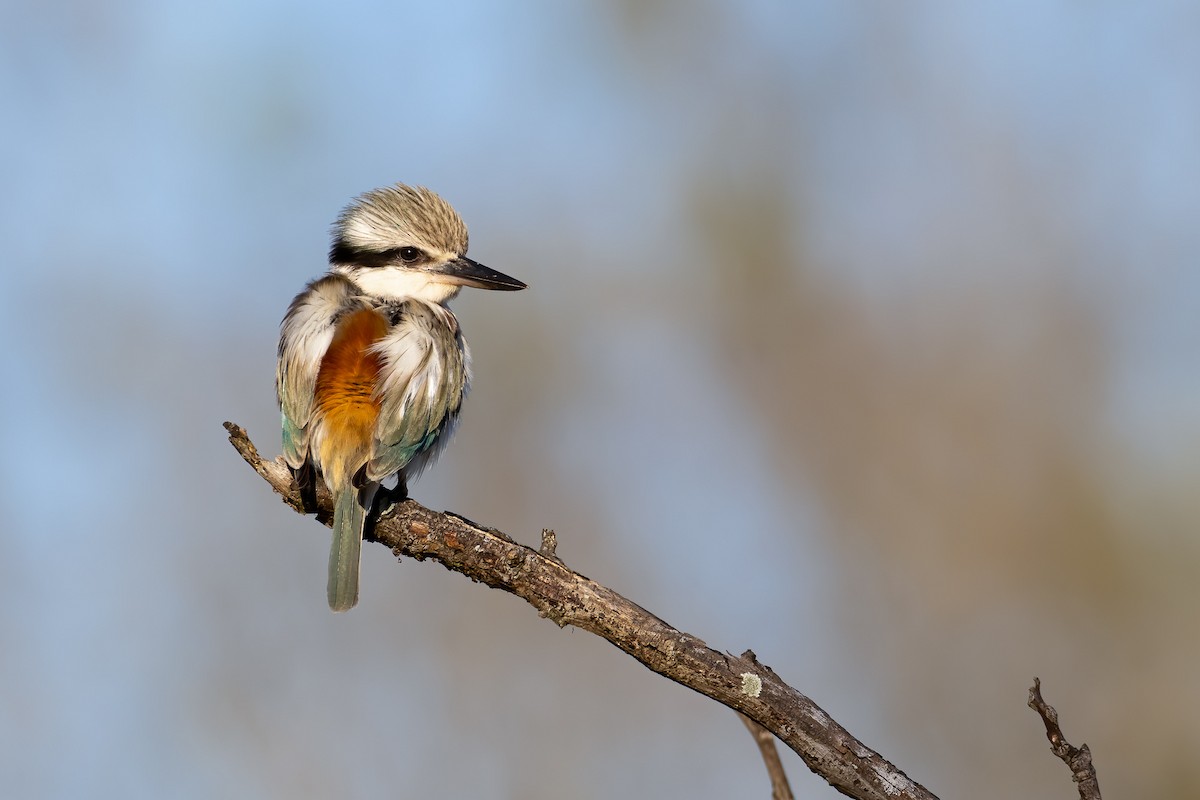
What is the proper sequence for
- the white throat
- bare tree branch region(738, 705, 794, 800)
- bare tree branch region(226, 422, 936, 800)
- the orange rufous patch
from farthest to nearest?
1. the white throat
2. the orange rufous patch
3. bare tree branch region(226, 422, 936, 800)
4. bare tree branch region(738, 705, 794, 800)

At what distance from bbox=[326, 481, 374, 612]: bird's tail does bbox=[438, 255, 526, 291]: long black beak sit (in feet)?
4.41

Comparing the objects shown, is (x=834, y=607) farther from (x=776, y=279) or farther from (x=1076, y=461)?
(x=776, y=279)

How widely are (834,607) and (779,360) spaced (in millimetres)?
1380

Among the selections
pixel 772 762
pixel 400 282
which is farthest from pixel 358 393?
pixel 772 762

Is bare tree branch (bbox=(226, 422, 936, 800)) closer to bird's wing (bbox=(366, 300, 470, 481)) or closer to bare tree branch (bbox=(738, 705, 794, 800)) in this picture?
bare tree branch (bbox=(738, 705, 794, 800))

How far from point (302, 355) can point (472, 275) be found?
3.49 ft

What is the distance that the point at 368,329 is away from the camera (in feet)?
12.7

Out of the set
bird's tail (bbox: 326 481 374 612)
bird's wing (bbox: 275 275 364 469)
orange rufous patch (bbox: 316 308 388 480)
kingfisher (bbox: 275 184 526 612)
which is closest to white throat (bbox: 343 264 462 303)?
kingfisher (bbox: 275 184 526 612)

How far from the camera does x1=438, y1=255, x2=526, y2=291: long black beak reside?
15.5 ft

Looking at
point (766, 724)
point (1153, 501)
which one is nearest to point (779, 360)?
point (1153, 501)

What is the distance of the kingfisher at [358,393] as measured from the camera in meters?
3.58

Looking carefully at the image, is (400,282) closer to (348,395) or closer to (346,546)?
(348,395)

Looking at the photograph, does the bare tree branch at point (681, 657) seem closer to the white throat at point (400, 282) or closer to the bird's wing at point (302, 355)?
the bird's wing at point (302, 355)

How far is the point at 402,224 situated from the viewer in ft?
15.5
